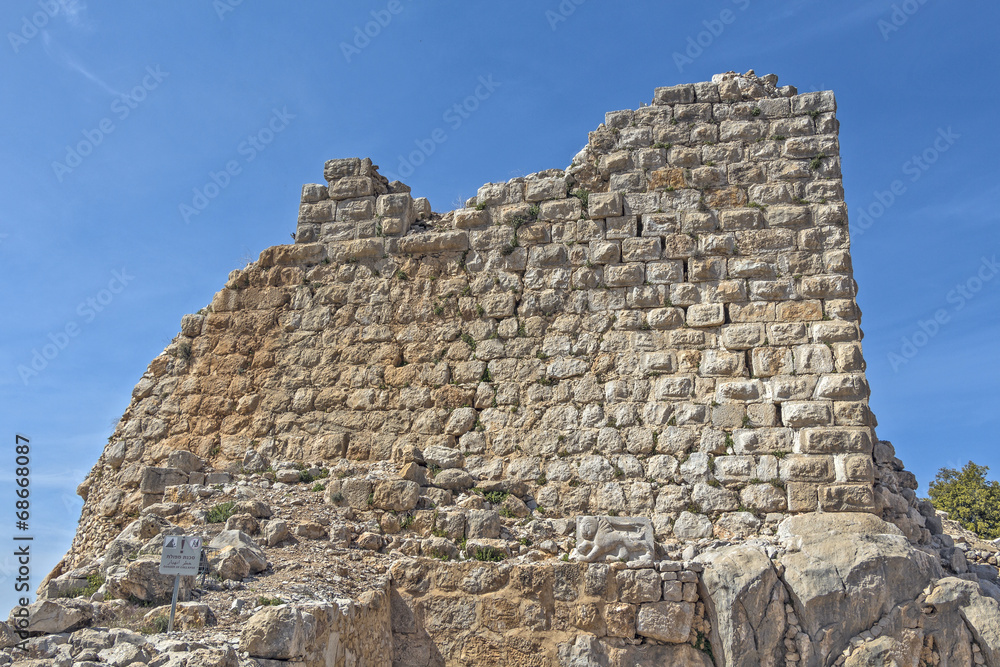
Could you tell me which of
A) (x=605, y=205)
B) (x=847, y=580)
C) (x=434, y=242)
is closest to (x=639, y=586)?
(x=847, y=580)

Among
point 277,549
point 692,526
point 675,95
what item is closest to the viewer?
point 277,549

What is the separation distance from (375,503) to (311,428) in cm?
135

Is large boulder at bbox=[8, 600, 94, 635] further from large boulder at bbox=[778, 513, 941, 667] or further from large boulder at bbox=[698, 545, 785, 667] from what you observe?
large boulder at bbox=[778, 513, 941, 667]

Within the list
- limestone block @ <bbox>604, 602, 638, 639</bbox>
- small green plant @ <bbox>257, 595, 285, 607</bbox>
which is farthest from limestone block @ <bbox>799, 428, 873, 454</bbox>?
small green plant @ <bbox>257, 595, 285, 607</bbox>

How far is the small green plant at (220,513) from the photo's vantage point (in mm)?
6973

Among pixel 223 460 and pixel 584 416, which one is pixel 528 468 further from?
pixel 223 460

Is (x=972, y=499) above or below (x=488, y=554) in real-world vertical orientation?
above

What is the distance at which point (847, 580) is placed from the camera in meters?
6.07

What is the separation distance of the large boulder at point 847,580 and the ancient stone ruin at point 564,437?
0.02 metres

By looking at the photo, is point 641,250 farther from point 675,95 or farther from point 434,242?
point 434,242

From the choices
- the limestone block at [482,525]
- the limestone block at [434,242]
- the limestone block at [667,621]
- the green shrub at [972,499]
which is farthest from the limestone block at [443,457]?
the green shrub at [972,499]

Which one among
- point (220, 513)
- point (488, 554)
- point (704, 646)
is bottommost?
point (704, 646)

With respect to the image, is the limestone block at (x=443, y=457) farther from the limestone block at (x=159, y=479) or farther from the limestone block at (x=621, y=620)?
the limestone block at (x=159, y=479)

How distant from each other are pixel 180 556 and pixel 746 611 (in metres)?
3.99
